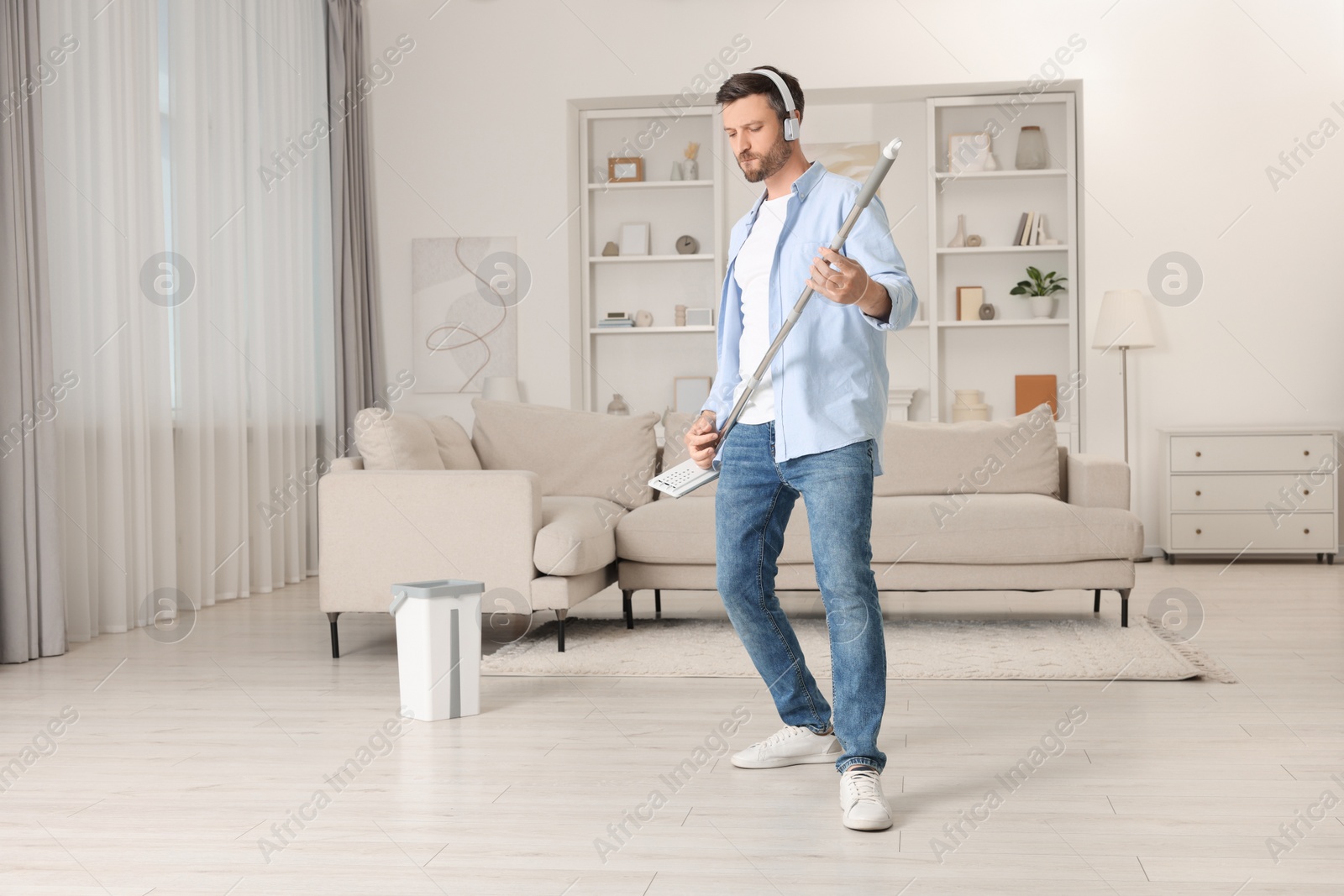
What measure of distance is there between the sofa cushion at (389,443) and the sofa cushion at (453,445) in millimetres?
233

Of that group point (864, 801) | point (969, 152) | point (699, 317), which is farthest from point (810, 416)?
point (969, 152)

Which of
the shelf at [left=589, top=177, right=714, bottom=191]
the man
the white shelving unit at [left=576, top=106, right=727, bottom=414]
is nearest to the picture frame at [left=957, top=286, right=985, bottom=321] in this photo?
the white shelving unit at [left=576, top=106, right=727, bottom=414]

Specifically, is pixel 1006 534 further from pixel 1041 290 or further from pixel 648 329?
pixel 648 329

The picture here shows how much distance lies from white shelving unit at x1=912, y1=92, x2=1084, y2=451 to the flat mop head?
4144mm

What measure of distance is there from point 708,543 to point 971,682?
1.00 m

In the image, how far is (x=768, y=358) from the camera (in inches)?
76.5

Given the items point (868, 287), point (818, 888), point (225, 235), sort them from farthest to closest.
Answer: point (225, 235), point (868, 287), point (818, 888)

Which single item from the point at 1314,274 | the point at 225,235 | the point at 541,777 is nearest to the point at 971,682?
the point at 541,777

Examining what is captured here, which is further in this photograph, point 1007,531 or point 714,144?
point 714,144

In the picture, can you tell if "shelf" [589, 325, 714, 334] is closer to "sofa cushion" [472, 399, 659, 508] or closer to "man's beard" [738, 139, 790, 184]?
"sofa cushion" [472, 399, 659, 508]

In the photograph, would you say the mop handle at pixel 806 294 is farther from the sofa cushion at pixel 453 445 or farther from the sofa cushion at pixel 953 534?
the sofa cushion at pixel 453 445

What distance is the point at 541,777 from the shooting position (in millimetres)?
2217

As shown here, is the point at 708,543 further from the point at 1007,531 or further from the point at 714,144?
the point at 714,144

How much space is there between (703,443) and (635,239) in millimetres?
4386
